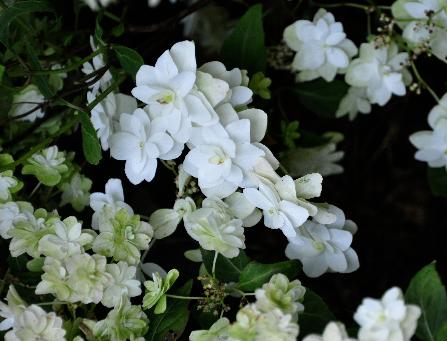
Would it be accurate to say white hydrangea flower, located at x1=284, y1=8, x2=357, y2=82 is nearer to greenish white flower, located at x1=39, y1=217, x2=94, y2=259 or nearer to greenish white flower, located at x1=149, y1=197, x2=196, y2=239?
greenish white flower, located at x1=149, y1=197, x2=196, y2=239

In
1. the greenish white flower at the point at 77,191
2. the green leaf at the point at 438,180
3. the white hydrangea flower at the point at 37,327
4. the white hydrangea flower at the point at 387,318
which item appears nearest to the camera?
the white hydrangea flower at the point at 387,318

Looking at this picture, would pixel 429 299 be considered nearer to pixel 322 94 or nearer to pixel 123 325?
pixel 123 325

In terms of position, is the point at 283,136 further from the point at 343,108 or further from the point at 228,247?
the point at 228,247

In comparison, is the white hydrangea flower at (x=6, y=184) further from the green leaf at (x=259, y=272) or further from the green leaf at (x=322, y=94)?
the green leaf at (x=322, y=94)

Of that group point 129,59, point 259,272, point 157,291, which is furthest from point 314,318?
point 129,59

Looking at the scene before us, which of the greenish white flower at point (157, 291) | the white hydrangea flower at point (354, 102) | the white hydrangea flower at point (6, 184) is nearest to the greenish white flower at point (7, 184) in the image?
the white hydrangea flower at point (6, 184)

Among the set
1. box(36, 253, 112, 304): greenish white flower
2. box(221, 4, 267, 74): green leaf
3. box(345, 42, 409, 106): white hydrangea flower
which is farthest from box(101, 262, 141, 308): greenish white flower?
box(345, 42, 409, 106): white hydrangea flower

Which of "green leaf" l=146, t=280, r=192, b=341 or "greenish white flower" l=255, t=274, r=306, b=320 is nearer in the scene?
"greenish white flower" l=255, t=274, r=306, b=320
